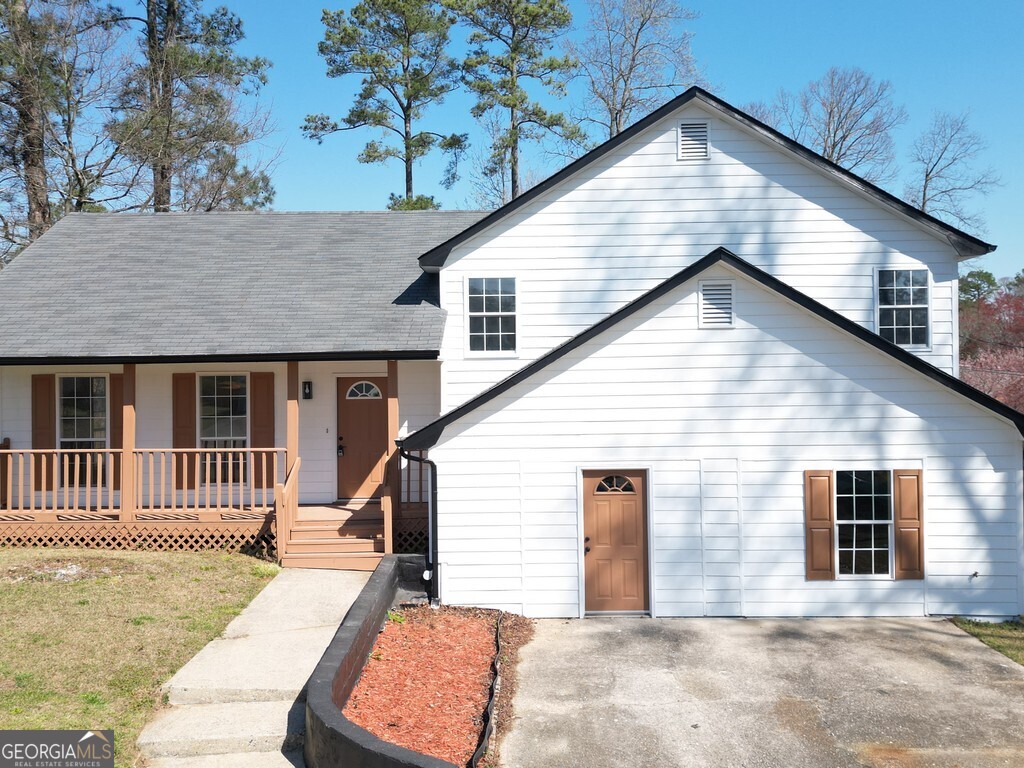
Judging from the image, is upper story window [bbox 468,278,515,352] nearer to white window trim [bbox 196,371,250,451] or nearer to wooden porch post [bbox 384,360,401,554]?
wooden porch post [bbox 384,360,401,554]

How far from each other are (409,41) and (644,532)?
81.4 ft

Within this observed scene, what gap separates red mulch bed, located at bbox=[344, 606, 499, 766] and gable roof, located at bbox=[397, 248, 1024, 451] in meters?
2.38

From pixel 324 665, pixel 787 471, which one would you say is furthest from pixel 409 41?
pixel 324 665

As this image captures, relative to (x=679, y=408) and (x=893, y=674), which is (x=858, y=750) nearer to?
(x=893, y=674)

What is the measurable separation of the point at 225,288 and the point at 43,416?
400cm

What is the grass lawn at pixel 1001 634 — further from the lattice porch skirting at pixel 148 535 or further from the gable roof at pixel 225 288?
the lattice porch skirting at pixel 148 535

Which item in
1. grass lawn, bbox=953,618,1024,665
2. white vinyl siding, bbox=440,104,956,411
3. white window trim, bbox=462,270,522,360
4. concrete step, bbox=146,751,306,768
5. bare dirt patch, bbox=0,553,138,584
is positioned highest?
white vinyl siding, bbox=440,104,956,411

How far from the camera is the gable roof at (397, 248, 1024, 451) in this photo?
995cm

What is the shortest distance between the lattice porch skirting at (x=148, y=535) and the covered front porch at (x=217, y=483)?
2 centimetres

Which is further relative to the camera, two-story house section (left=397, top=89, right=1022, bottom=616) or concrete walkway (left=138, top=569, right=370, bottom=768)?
two-story house section (left=397, top=89, right=1022, bottom=616)

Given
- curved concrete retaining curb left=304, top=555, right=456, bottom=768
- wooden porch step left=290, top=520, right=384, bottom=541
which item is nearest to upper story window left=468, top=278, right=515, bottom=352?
wooden porch step left=290, top=520, right=384, bottom=541

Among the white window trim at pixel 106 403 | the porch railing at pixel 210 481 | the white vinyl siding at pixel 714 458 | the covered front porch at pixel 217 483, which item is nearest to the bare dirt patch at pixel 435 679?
the white vinyl siding at pixel 714 458

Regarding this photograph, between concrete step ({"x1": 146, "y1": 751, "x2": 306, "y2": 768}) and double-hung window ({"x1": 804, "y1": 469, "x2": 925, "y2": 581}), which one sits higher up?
double-hung window ({"x1": 804, "y1": 469, "x2": 925, "y2": 581})

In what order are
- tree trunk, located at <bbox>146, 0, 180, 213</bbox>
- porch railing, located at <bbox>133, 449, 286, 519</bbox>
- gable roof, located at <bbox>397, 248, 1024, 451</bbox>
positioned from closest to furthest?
1. gable roof, located at <bbox>397, 248, 1024, 451</bbox>
2. porch railing, located at <bbox>133, 449, 286, 519</bbox>
3. tree trunk, located at <bbox>146, 0, 180, 213</bbox>
